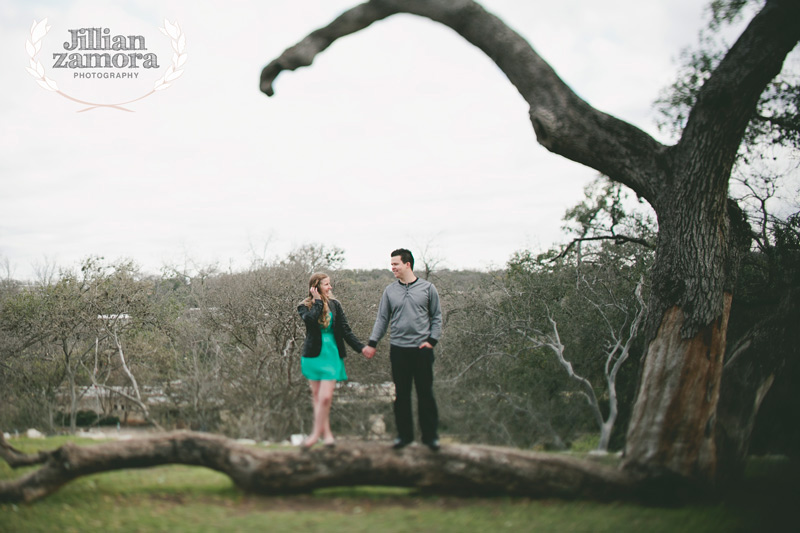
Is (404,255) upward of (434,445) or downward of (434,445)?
upward

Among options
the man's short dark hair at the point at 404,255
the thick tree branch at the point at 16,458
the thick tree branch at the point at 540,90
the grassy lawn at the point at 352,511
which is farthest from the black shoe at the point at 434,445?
the thick tree branch at the point at 16,458

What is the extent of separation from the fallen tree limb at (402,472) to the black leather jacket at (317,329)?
1004 millimetres

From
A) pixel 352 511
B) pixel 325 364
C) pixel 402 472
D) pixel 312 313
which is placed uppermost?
pixel 312 313

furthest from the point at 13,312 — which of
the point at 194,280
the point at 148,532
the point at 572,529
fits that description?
the point at 572,529

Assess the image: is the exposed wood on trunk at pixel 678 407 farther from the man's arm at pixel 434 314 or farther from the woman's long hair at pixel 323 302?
the woman's long hair at pixel 323 302

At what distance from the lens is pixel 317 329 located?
211 inches

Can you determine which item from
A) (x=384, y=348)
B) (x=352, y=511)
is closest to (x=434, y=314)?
(x=352, y=511)

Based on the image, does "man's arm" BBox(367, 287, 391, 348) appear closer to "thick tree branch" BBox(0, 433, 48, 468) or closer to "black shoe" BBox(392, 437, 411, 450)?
"black shoe" BBox(392, 437, 411, 450)

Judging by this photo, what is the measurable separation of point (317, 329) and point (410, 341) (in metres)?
0.92

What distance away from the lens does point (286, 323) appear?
1338 centimetres

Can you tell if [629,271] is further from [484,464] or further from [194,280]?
[194,280]

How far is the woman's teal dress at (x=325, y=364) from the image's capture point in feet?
17.3

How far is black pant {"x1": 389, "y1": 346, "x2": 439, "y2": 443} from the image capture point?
484 centimetres

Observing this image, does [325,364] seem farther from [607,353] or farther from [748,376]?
[607,353]
